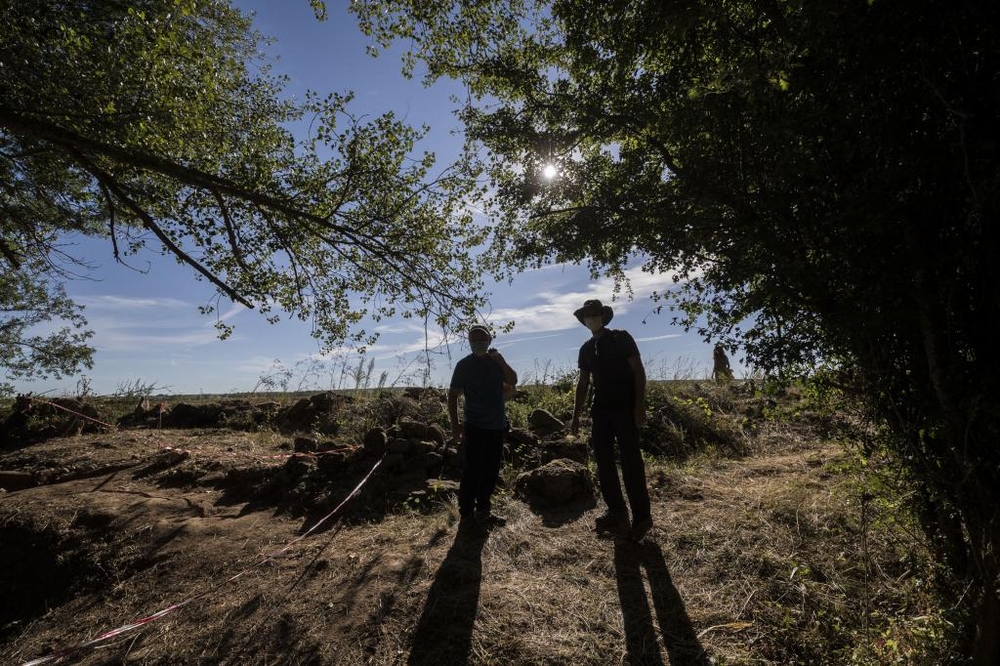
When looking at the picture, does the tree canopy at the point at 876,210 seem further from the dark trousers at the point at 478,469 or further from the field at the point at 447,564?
the dark trousers at the point at 478,469

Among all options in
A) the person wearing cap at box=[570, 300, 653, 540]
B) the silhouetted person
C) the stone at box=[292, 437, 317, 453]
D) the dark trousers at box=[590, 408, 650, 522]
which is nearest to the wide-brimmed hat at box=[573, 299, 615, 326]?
Answer: the person wearing cap at box=[570, 300, 653, 540]

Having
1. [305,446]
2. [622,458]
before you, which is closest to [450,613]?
[622,458]

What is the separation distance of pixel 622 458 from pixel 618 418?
1.18 ft

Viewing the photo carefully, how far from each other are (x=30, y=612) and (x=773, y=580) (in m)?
6.20

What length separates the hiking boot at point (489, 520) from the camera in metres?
4.21

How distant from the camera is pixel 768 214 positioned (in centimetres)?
249

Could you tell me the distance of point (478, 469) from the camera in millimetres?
4371

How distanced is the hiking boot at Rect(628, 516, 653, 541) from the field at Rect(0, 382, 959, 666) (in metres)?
0.11

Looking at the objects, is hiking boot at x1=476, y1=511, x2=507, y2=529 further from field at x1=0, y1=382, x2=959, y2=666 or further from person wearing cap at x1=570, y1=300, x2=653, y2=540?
person wearing cap at x1=570, y1=300, x2=653, y2=540

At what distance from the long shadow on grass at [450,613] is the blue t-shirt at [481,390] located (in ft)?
3.85

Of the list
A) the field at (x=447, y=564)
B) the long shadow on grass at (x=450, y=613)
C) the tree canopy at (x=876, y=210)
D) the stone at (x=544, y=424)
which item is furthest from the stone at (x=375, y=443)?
the tree canopy at (x=876, y=210)

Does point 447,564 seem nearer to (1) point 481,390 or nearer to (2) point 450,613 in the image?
(2) point 450,613

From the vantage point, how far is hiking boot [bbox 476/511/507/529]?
4215 millimetres

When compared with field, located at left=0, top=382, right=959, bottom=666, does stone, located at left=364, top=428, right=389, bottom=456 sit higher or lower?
higher
